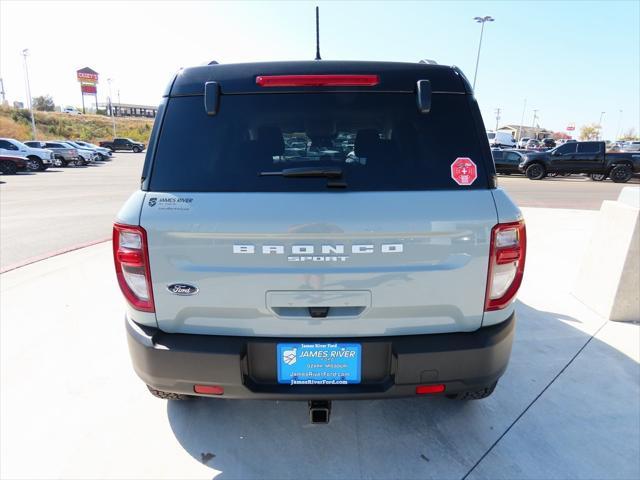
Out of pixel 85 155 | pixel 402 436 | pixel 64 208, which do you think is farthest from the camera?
pixel 85 155

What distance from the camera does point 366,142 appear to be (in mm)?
1983

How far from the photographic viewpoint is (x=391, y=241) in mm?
1795

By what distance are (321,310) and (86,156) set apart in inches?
1316

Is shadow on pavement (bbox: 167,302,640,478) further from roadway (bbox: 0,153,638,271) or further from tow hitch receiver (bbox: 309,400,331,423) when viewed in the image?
roadway (bbox: 0,153,638,271)

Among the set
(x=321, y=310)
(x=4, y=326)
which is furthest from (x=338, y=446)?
(x=4, y=326)

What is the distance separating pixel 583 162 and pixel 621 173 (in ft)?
5.73

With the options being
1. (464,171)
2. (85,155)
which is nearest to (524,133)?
(85,155)

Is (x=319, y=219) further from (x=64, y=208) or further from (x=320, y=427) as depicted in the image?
(x=64, y=208)

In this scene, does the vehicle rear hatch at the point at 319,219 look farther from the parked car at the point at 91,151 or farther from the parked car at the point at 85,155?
the parked car at the point at 91,151

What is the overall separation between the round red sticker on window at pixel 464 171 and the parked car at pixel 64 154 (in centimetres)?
3050

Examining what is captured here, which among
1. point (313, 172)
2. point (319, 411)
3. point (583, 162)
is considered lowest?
point (583, 162)

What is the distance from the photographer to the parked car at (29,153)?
68.0ft

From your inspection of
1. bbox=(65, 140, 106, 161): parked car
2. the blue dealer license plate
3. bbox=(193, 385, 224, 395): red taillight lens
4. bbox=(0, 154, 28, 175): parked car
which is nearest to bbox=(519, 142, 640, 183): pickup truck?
the blue dealer license plate

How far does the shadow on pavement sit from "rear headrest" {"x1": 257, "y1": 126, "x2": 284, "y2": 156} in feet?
5.53
